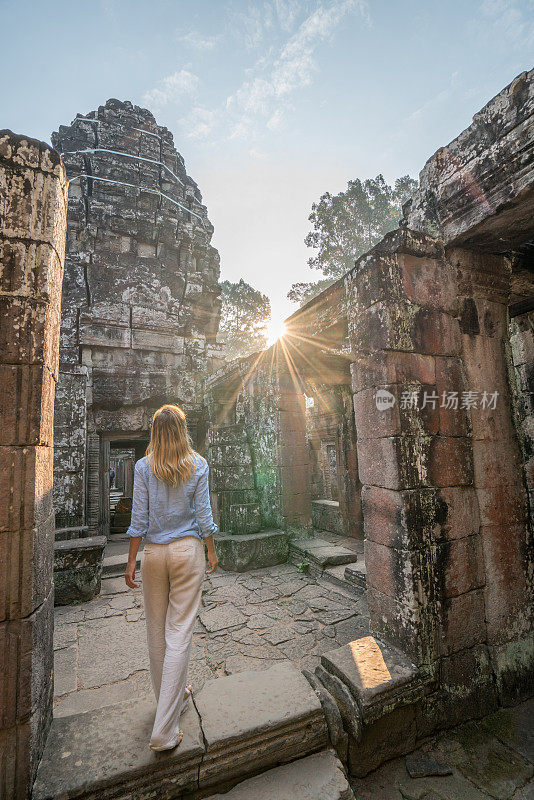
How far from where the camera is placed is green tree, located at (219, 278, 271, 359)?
67.1ft

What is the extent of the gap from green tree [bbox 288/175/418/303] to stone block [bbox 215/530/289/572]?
1354cm

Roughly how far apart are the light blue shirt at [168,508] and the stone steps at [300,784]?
48.2 inches

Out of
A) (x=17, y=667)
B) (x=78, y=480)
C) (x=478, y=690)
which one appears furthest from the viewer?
(x=78, y=480)

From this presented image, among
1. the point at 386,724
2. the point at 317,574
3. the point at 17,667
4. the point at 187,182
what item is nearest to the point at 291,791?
the point at 386,724

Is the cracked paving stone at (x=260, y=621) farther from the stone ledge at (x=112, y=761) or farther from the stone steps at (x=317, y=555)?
the stone ledge at (x=112, y=761)

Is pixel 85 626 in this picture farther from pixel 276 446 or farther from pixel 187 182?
pixel 187 182

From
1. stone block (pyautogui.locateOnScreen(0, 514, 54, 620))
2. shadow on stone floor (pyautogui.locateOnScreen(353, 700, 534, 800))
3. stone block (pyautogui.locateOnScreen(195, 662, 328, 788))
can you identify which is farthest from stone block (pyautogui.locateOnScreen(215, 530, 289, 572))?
stone block (pyautogui.locateOnScreen(0, 514, 54, 620))

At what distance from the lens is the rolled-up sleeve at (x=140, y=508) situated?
7.03 ft

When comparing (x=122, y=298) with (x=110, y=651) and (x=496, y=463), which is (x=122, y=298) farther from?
(x=496, y=463)

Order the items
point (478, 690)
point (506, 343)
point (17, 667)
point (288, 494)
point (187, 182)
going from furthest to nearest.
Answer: point (187, 182), point (288, 494), point (506, 343), point (478, 690), point (17, 667)

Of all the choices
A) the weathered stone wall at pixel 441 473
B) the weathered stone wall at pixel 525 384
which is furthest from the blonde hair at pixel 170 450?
the weathered stone wall at pixel 525 384

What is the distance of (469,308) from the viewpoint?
303 cm

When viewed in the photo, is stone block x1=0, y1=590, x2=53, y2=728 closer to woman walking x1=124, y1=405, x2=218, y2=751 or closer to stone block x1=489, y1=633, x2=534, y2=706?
woman walking x1=124, y1=405, x2=218, y2=751

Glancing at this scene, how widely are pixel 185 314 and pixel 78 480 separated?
4620 millimetres
